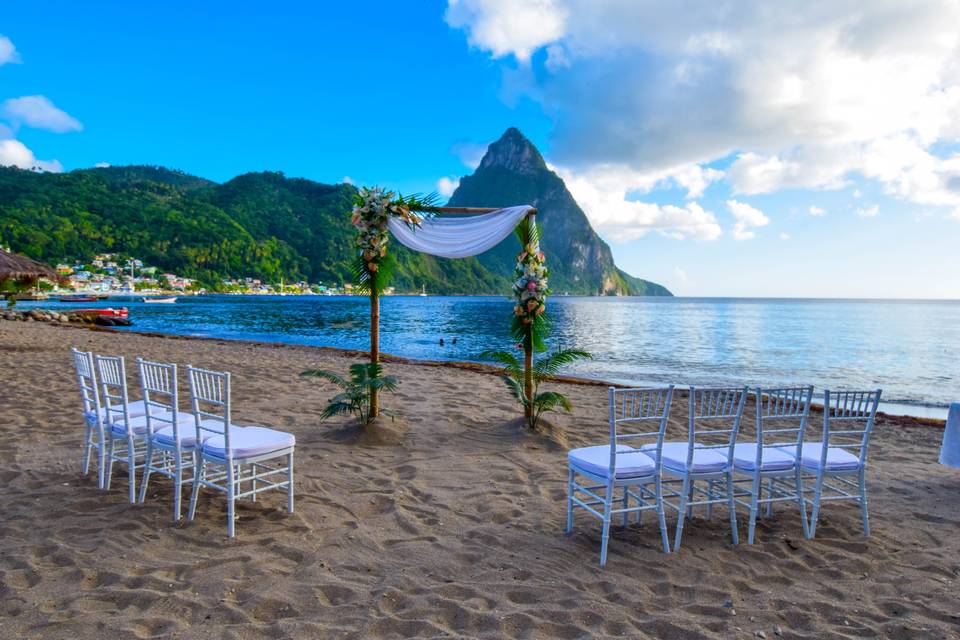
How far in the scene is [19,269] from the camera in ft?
48.1

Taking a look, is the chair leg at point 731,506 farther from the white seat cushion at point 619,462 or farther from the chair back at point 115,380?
the chair back at point 115,380

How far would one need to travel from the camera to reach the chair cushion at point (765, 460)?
389 centimetres

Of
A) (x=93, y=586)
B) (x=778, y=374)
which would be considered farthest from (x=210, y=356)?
(x=778, y=374)

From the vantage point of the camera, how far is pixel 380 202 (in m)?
6.47

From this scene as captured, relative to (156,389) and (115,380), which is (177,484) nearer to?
(156,389)

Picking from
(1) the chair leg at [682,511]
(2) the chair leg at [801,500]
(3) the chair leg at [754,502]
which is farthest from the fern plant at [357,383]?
(2) the chair leg at [801,500]

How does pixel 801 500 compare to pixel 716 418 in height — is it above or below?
below

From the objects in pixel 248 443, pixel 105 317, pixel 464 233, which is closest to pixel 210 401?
pixel 248 443

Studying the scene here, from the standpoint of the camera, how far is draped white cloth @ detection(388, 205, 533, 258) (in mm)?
7281

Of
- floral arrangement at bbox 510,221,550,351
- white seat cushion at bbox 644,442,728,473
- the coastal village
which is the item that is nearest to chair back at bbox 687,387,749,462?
white seat cushion at bbox 644,442,728,473

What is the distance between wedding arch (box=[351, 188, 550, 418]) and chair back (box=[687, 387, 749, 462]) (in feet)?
7.47

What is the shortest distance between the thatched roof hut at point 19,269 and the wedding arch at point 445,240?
13.2m

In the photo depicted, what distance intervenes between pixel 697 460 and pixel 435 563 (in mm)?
1901

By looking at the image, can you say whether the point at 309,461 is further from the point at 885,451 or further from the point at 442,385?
the point at 885,451
